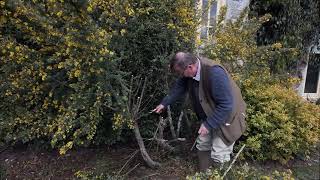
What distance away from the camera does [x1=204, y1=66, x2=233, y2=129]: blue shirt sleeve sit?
10.2ft

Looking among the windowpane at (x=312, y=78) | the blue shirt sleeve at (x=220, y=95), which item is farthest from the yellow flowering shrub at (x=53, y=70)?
the windowpane at (x=312, y=78)

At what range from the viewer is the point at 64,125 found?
3.53 metres

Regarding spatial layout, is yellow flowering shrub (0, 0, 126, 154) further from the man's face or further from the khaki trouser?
the khaki trouser

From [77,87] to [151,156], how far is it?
1448 millimetres

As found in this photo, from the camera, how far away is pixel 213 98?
3.27 metres

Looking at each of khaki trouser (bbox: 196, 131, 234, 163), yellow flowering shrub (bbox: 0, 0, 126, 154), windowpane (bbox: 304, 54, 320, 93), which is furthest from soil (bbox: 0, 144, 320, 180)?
windowpane (bbox: 304, 54, 320, 93)

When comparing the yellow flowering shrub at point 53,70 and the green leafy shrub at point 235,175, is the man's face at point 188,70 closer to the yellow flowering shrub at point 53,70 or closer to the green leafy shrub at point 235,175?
the yellow flowering shrub at point 53,70

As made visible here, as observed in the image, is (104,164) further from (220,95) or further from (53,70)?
(220,95)

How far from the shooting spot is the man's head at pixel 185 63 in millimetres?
3129

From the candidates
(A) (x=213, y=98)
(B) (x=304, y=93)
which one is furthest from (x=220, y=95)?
(B) (x=304, y=93)

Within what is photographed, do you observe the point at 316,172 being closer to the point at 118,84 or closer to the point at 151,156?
the point at 151,156

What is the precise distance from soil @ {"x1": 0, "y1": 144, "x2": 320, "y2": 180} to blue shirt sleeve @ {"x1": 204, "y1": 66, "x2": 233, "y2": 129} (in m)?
1.20

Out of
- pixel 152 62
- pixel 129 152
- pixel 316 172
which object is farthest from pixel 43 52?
pixel 316 172

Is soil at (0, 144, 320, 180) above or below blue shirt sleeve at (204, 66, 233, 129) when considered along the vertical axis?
below
